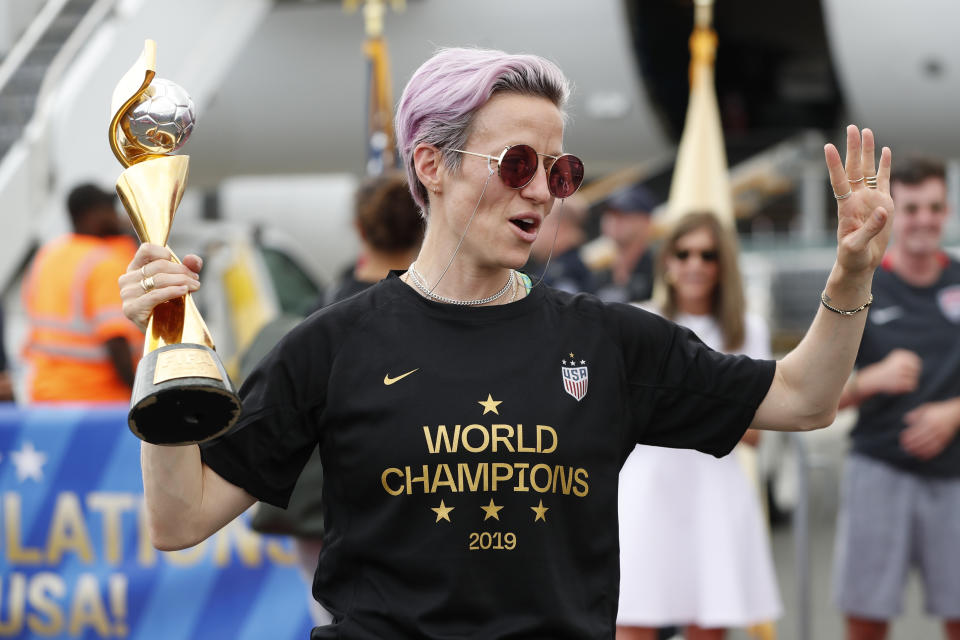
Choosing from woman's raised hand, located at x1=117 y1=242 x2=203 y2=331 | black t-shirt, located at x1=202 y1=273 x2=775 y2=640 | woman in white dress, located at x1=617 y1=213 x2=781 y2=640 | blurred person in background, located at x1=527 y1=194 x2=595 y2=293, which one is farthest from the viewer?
blurred person in background, located at x1=527 y1=194 x2=595 y2=293

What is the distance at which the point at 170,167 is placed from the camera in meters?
1.96

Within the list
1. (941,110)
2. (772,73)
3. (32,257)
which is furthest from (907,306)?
(772,73)

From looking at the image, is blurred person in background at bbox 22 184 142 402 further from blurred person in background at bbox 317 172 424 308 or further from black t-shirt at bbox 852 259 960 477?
black t-shirt at bbox 852 259 960 477

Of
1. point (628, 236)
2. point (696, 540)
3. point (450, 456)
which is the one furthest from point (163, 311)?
point (628, 236)

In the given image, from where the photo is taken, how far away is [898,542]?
13.9ft

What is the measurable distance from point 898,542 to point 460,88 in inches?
114

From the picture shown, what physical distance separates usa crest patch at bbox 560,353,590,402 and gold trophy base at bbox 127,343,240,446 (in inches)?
20.2

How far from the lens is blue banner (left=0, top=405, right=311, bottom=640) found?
4223 mm

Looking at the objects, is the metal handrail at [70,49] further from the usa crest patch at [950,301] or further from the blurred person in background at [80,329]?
the usa crest patch at [950,301]

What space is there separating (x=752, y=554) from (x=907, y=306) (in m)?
0.99

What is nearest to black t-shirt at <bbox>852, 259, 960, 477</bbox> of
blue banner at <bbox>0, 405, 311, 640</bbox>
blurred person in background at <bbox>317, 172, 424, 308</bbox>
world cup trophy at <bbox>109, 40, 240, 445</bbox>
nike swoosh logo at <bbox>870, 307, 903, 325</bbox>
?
nike swoosh logo at <bbox>870, 307, 903, 325</bbox>

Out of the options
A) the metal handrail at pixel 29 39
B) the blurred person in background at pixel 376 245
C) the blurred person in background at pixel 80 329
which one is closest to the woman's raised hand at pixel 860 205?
the blurred person in background at pixel 376 245

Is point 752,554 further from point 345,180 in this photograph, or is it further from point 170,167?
point 345,180

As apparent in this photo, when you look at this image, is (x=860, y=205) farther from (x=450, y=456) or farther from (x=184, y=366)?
(x=184, y=366)
